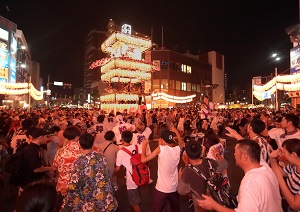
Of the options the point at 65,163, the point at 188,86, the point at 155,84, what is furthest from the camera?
the point at 188,86

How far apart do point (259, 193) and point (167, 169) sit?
197 centimetres

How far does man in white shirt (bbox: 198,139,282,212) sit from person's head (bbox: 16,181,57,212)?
4.63 feet

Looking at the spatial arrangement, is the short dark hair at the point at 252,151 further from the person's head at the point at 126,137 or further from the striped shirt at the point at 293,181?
the person's head at the point at 126,137

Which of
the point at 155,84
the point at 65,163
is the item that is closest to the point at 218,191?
the point at 65,163

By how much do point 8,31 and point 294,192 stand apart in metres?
51.4

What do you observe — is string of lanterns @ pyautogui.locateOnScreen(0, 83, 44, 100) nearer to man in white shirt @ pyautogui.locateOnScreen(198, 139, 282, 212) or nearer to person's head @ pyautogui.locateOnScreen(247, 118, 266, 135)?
person's head @ pyautogui.locateOnScreen(247, 118, 266, 135)

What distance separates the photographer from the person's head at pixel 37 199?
1.75 metres

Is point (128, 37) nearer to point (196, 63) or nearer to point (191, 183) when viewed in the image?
point (191, 183)

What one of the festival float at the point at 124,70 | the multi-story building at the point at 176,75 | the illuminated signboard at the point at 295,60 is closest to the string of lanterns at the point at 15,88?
the festival float at the point at 124,70

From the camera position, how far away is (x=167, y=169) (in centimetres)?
410

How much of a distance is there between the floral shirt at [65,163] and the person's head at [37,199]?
213 cm

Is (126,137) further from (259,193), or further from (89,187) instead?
(259,193)

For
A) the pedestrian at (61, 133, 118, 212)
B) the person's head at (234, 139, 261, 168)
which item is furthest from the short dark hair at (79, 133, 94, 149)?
the person's head at (234, 139, 261, 168)

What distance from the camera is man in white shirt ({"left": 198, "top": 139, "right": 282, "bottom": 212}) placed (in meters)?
2.27
